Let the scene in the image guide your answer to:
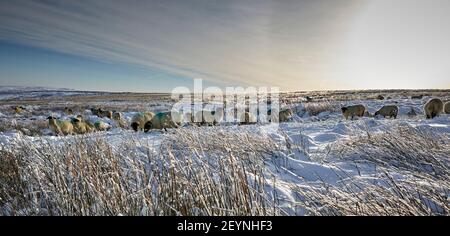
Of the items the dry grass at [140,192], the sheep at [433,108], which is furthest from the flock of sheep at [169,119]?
the dry grass at [140,192]

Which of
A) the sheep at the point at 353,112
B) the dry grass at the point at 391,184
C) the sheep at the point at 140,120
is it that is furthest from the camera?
the sheep at the point at 353,112

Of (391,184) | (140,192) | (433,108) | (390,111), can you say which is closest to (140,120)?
(140,192)

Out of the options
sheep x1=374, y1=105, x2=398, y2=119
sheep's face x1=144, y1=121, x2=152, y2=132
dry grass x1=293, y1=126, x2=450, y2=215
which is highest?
sheep x1=374, y1=105, x2=398, y2=119

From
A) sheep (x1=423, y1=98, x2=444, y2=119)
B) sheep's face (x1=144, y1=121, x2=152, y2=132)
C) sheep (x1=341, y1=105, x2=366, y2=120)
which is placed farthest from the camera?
sheep (x1=341, y1=105, x2=366, y2=120)

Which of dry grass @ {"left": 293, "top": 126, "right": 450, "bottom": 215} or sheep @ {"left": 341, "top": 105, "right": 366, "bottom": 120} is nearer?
dry grass @ {"left": 293, "top": 126, "right": 450, "bottom": 215}

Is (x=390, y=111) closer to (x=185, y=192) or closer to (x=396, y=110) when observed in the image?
(x=396, y=110)

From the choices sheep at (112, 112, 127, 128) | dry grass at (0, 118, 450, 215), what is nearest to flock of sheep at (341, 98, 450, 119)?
dry grass at (0, 118, 450, 215)

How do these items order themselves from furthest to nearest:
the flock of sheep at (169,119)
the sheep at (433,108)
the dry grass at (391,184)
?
1. the sheep at (433,108)
2. the flock of sheep at (169,119)
3. the dry grass at (391,184)

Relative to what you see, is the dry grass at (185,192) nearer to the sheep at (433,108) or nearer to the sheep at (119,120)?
the sheep at (119,120)

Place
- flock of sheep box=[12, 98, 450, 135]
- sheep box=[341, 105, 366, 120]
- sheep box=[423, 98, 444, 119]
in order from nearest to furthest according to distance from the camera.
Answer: flock of sheep box=[12, 98, 450, 135]
sheep box=[423, 98, 444, 119]
sheep box=[341, 105, 366, 120]

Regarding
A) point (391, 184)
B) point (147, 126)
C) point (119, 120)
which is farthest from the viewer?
point (119, 120)

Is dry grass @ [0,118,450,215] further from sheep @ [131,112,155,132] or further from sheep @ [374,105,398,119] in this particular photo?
sheep @ [374,105,398,119]
